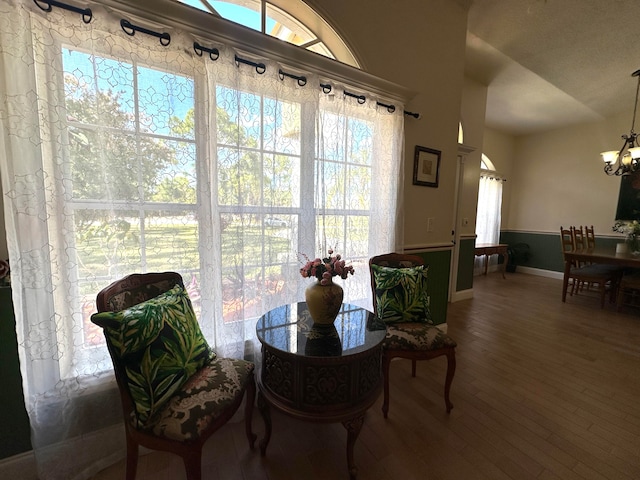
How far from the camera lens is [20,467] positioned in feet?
4.15

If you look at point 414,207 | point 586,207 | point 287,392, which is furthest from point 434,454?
point 586,207

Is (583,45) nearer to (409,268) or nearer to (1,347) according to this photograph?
(409,268)

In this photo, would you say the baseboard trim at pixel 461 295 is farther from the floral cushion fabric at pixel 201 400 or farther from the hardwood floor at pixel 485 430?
the floral cushion fabric at pixel 201 400

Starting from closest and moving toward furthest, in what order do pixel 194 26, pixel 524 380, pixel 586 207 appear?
pixel 194 26
pixel 524 380
pixel 586 207

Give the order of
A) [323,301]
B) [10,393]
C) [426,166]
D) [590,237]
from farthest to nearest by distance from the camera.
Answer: [590,237] < [426,166] < [323,301] < [10,393]

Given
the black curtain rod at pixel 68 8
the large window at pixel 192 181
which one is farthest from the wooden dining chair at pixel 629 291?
the black curtain rod at pixel 68 8

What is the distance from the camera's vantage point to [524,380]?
2.10 metres

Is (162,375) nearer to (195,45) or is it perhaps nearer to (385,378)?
(385,378)

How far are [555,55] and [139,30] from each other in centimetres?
413

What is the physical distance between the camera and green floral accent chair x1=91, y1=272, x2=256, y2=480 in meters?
1.01

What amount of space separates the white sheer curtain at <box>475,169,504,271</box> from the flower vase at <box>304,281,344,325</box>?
535 cm

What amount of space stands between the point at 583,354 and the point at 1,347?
418 centimetres

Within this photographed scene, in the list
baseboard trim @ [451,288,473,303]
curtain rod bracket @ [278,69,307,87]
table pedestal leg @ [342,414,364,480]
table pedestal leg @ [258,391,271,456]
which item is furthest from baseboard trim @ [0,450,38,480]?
baseboard trim @ [451,288,473,303]

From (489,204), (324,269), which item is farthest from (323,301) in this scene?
(489,204)
